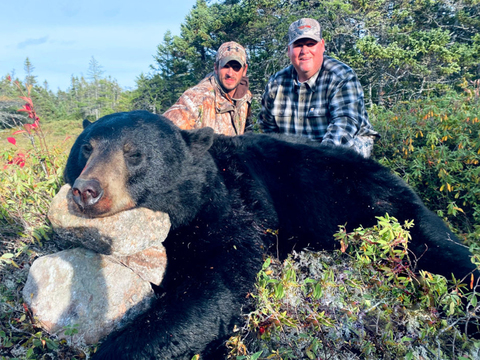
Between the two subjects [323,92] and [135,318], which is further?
[323,92]

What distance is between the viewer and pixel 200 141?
208cm

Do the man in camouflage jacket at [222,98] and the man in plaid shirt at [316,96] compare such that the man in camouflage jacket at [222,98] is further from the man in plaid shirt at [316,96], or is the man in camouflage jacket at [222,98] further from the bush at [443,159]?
the bush at [443,159]

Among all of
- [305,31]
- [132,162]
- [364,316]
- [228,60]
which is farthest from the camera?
[228,60]

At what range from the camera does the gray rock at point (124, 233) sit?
1.81 meters

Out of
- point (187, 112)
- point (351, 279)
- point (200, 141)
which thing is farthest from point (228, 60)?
point (351, 279)

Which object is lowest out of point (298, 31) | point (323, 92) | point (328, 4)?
point (323, 92)

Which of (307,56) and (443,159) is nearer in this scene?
(443,159)

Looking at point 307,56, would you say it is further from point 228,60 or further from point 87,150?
point 87,150

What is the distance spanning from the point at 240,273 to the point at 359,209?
913mm

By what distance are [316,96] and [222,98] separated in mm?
1320

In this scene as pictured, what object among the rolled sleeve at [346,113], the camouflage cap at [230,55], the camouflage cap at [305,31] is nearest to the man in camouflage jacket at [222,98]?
the camouflage cap at [230,55]

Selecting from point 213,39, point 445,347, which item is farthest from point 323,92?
point 213,39

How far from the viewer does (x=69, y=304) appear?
5.58ft

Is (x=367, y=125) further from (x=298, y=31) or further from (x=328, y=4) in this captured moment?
(x=328, y=4)
